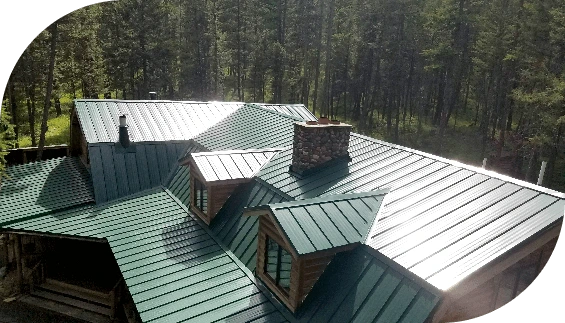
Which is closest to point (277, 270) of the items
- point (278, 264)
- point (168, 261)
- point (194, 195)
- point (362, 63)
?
point (278, 264)

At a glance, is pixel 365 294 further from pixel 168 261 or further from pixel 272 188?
pixel 168 261

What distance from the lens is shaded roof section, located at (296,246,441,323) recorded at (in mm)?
6230

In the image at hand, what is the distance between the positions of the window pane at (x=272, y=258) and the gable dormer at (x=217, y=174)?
135 inches

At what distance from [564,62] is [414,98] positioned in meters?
21.8

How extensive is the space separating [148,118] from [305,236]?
11.9 m

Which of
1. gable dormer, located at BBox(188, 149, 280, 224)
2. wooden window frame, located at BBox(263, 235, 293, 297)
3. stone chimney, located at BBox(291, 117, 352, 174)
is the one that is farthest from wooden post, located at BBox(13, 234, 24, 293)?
stone chimney, located at BBox(291, 117, 352, 174)

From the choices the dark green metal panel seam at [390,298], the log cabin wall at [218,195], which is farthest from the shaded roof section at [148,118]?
the dark green metal panel seam at [390,298]

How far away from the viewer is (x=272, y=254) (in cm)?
866

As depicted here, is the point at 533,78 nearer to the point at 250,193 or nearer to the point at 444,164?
the point at 444,164

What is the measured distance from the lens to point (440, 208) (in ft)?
26.3

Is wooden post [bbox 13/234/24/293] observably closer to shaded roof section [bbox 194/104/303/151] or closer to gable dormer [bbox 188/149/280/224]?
gable dormer [bbox 188/149/280/224]

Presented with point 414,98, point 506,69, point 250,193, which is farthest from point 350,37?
point 250,193

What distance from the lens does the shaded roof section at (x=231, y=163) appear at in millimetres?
11752

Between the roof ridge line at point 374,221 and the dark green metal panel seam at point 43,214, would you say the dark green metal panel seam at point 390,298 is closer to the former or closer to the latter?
the roof ridge line at point 374,221
